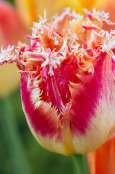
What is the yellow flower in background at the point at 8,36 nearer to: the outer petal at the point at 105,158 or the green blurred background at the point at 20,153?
the green blurred background at the point at 20,153

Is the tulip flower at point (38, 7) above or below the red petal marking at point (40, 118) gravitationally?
above

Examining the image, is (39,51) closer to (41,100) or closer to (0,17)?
(41,100)

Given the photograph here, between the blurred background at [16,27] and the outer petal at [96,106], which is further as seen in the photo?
the blurred background at [16,27]

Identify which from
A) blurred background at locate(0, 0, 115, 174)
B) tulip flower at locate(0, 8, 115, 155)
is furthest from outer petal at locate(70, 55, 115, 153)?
blurred background at locate(0, 0, 115, 174)

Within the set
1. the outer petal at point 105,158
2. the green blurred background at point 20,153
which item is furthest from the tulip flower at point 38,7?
the outer petal at point 105,158

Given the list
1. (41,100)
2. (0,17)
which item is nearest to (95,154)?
(41,100)

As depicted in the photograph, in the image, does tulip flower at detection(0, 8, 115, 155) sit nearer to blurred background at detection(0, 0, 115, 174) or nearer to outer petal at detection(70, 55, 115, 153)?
outer petal at detection(70, 55, 115, 153)
